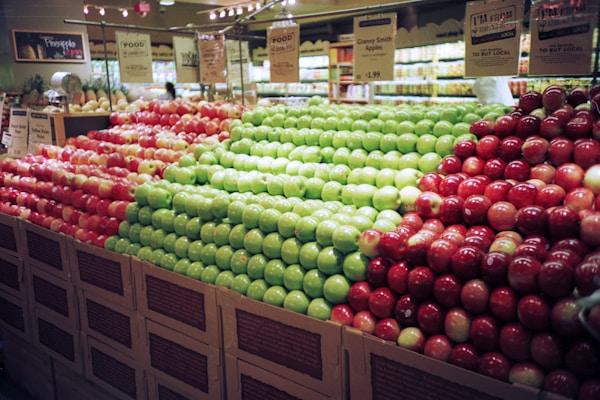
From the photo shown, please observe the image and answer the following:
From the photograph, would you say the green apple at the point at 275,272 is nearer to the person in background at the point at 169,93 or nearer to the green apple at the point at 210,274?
the green apple at the point at 210,274

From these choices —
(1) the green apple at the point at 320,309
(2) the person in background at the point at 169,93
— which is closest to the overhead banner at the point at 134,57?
(1) the green apple at the point at 320,309

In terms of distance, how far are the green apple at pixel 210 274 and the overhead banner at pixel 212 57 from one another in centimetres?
244

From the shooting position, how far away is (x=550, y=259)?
5.04 feet

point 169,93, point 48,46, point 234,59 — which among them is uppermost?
point 48,46

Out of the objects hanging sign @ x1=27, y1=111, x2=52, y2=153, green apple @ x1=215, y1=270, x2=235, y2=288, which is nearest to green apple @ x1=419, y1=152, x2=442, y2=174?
green apple @ x1=215, y1=270, x2=235, y2=288

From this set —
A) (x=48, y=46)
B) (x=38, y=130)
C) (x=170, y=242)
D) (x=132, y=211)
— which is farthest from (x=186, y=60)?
(x=48, y=46)

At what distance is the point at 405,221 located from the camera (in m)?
2.11

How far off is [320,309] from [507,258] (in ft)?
2.52

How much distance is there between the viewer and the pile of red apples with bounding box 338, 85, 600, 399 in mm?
1489

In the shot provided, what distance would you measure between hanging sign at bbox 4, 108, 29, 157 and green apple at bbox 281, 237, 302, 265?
364 cm

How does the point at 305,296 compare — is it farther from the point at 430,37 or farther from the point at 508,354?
the point at 430,37

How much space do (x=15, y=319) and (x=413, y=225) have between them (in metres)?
3.26

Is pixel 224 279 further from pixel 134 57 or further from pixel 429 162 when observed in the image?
pixel 134 57

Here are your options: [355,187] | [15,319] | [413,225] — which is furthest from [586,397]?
[15,319]
